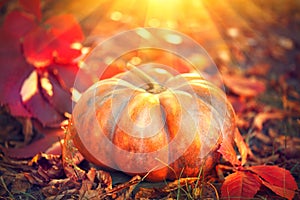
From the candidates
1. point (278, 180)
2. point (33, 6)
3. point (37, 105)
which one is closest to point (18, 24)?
point (33, 6)

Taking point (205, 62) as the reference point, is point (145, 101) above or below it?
above

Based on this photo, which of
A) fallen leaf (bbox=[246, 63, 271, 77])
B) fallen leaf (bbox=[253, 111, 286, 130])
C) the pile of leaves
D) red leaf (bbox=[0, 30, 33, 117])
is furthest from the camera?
fallen leaf (bbox=[246, 63, 271, 77])

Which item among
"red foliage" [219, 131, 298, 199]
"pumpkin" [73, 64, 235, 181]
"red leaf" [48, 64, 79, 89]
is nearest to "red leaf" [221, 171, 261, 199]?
"red foliage" [219, 131, 298, 199]

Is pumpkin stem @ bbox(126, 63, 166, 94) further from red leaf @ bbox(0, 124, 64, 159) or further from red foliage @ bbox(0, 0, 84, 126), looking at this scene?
red leaf @ bbox(0, 124, 64, 159)

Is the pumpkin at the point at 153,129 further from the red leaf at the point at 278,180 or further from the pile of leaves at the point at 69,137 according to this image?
the red leaf at the point at 278,180

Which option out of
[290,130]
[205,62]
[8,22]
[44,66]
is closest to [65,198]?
[44,66]

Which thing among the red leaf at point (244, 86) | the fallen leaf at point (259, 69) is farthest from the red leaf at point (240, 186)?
the fallen leaf at point (259, 69)

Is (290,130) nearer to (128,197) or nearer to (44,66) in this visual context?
(128,197)
